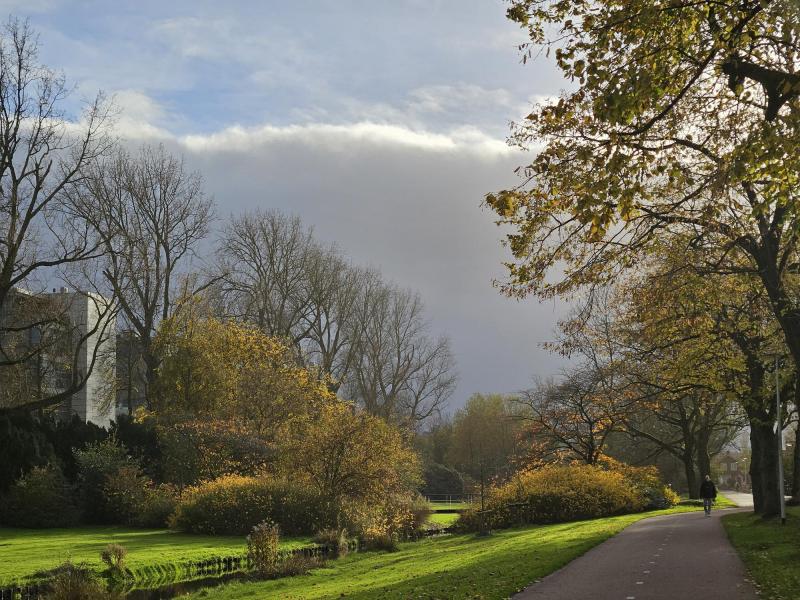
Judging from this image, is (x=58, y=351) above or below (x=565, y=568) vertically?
above

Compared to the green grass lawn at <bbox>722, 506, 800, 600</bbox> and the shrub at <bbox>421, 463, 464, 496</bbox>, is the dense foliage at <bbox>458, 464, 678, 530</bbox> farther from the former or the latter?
the shrub at <bbox>421, 463, 464, 496</bbox>

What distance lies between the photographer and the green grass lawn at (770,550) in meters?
11.0

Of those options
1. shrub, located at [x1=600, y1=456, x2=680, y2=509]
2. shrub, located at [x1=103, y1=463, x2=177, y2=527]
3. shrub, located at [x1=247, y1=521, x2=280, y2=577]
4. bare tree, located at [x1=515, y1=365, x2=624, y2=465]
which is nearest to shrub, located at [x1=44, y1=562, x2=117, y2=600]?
shrub, located at [x1=247, y1=521, x2=280, y2=577]

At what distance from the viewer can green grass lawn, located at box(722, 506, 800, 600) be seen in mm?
10961

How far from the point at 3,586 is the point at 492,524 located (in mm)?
A: 19383

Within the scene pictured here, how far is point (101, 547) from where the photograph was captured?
20484 mm

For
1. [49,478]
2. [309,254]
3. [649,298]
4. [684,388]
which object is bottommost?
[49,478]

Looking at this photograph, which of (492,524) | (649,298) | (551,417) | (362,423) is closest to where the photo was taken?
(649,298)

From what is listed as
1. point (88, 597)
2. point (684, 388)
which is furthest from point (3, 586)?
point (684, 388)

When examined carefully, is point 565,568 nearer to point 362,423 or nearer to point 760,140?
point 760,140

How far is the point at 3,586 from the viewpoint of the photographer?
48.0 ft

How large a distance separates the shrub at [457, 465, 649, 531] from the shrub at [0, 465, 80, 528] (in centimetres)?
1487

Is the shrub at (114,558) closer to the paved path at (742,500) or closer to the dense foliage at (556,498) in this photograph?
the dense foliage at (556,498)

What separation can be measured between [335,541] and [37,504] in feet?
38.4
